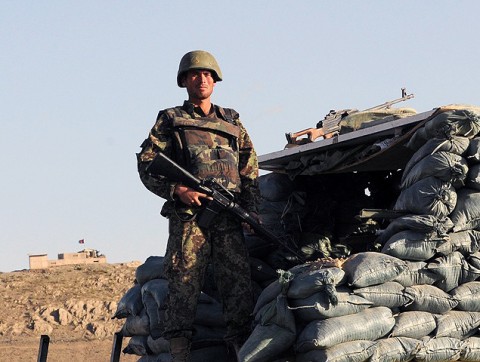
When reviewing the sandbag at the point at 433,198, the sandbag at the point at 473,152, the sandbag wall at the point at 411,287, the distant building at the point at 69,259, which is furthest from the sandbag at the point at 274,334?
the distant building at the point at 69,259

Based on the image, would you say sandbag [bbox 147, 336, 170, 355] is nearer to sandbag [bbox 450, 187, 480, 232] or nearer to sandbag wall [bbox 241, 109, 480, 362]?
sandbag wall [bbox 241, 109, 480, 362]

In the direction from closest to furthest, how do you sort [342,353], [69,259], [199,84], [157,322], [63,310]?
[342,353] < [199,84] < [157,322] < [63,310] < [69,259]

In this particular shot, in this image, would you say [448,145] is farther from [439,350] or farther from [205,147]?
[205,147]

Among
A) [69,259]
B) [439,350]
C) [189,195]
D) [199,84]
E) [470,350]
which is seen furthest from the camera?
[69,259]

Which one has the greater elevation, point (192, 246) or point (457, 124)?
point (457, 124)

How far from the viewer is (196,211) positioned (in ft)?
20.2

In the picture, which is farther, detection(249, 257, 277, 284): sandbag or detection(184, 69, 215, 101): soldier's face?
detection(249, 257, 277, 284): sandbag

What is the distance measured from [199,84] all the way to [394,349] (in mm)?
1838

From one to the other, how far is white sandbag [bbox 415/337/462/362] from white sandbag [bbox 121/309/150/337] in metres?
1.79

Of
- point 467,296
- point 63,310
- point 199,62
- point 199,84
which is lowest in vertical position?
point 467,296

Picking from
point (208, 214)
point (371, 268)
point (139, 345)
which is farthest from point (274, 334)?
point (139, 345)

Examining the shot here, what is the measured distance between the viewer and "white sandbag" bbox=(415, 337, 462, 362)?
5.75 meters

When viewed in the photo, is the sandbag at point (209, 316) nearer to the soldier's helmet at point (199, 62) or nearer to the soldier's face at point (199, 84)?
the soldier's face at point (199, 84)

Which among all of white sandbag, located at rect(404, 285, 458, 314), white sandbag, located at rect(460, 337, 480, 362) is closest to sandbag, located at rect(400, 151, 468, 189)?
white sandbag, located at rect(404, 285, 458, 314)
